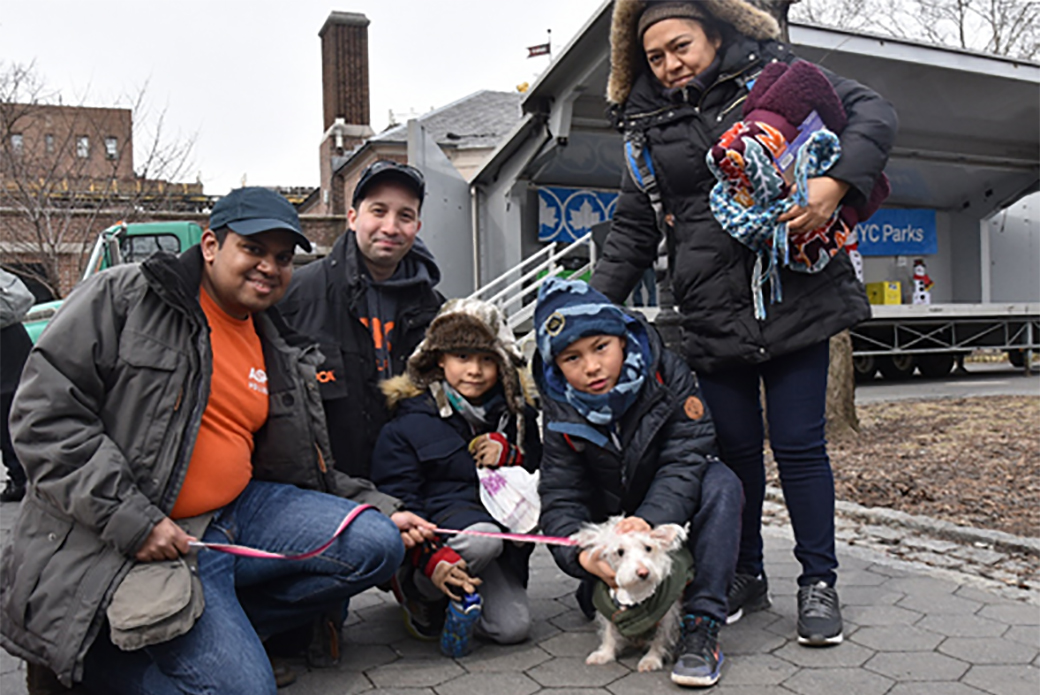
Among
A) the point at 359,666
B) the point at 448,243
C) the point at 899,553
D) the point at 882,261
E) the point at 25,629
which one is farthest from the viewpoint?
the point at 882,261

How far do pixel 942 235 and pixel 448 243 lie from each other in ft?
36.8

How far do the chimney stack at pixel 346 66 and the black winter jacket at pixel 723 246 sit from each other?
3255 centimetres

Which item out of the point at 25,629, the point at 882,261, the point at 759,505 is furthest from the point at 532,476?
the point at 882,261

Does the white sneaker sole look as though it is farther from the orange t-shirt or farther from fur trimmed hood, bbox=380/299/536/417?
the orange t-shirt

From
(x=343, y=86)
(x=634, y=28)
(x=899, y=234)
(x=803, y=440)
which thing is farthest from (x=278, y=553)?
(x=343, y=86)

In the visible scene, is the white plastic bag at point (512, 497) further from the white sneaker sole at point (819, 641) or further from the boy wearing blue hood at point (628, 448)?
the white sneaker sole at point (819, 641)

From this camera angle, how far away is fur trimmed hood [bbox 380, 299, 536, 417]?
3.35 metres

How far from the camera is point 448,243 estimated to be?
13.7 meters

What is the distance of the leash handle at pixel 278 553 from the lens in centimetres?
264

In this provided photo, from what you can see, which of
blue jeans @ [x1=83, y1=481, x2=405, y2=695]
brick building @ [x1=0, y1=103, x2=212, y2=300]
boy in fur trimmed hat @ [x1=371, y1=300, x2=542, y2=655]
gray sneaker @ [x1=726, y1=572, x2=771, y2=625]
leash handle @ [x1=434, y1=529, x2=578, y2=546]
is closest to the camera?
blue jeans @ [x1=83, y1=481, x2=405, y2=695]

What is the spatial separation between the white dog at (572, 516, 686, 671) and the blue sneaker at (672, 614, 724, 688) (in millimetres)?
59

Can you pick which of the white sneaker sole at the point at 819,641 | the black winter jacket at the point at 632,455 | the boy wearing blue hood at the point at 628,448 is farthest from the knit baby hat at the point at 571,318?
the white sneaker sole at the point at 819,641

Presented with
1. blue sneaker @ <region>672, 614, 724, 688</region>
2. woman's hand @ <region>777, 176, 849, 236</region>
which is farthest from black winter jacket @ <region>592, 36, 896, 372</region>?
blue sneaker @ <region>672, 614, 724, 688</region>

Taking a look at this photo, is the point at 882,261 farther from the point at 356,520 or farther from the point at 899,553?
the point at 356,520
